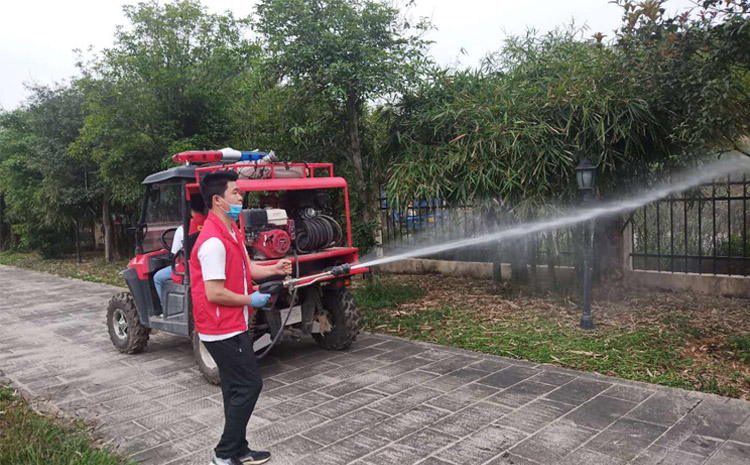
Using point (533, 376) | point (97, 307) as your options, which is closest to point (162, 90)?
point (97, 307)

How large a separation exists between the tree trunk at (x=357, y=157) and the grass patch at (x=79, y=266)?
285 inches

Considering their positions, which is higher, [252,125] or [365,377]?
[252,125]

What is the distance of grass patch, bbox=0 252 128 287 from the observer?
49.2 feet

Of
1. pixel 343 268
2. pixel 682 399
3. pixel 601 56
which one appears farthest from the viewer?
pixel 601 56

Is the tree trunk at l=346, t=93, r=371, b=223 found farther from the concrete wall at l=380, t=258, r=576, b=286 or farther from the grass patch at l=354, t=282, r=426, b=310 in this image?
the concrete wall at l=380, t=258, r=576, b=286

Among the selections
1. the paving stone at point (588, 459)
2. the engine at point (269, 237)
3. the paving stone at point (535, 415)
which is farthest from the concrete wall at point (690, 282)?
the engine at point (269, 237)

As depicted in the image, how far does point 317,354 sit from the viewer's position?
649 centimetres

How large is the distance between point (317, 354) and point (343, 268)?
1.62 meters

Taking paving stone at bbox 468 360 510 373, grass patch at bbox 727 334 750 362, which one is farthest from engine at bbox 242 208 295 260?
grass patch at bbox 727 334 750 362

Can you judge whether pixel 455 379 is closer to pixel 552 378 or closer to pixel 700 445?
pixel 552 378

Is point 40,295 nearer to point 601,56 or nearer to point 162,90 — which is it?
point 162,90

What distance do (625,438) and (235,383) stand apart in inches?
106

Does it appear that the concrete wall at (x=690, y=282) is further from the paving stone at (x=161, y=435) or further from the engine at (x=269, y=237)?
the paving stone at (x=161, y=435)

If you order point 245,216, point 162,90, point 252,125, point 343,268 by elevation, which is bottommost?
point 343,268
